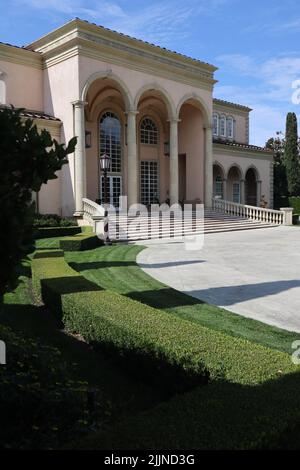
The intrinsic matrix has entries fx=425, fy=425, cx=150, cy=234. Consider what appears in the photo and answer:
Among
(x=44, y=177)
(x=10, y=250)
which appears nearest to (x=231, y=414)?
(x=10, y=250)

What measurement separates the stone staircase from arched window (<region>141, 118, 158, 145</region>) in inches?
287

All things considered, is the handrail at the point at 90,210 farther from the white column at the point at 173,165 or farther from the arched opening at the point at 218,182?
the arched opening at the point at 218,182

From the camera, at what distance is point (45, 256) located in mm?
11594

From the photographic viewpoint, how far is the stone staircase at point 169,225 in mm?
21641

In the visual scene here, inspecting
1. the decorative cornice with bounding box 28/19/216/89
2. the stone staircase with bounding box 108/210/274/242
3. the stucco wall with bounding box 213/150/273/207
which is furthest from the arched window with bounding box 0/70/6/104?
the stucco wall with bounding box 213/150/273/207

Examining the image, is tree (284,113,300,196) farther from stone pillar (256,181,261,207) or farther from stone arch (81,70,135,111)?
stone arch (81,70,135,111)

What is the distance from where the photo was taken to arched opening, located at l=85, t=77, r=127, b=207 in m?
27.7

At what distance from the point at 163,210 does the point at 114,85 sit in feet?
27.7

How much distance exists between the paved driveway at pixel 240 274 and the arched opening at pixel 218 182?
61.5 ft

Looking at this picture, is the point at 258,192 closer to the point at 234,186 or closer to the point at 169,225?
the point at 234,186

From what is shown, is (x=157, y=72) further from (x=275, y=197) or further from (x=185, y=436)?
(x=185, y=436)

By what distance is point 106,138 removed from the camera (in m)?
29.1

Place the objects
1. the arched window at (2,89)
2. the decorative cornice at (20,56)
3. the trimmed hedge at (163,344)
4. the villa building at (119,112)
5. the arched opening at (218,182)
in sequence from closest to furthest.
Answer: the trimmed hedge at (163,344)
the villa building at (119,112)
the decorative cornice at (20,56)
the arched window at (2,89)
the arched opening at (218,182)

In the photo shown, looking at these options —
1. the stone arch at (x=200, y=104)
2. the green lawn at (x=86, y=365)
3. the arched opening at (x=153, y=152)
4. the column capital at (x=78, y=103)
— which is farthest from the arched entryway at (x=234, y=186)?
the green lawn at (x=86, y=365)
